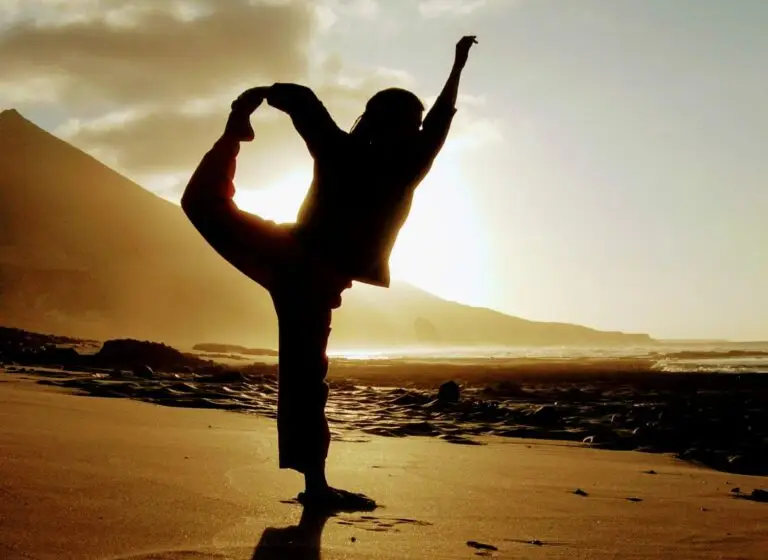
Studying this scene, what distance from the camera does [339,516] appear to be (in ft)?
8.96

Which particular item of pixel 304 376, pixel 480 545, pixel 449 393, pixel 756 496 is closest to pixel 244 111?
pixel 304 376

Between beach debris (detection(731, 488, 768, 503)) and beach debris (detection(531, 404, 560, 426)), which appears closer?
beach debris (detection(731, 488, 768, 503))

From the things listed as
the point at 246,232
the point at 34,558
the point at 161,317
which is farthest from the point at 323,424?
the point at 161,317

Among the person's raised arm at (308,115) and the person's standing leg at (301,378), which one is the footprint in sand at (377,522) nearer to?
the person's standing leg at (301,378)

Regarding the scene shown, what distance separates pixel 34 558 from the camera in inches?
74.2

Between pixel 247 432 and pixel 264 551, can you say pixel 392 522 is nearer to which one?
pixel 264 551

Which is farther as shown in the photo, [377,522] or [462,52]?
[462,52]

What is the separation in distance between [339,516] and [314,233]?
1148mm

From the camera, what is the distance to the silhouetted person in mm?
3041

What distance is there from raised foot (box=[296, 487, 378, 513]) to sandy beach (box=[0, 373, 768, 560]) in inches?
3.3

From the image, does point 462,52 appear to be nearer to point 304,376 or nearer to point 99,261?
point 304,376

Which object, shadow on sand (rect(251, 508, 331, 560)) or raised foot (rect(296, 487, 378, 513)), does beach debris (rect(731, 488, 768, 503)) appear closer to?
raised foot (rect(296, 487, 378, 513))

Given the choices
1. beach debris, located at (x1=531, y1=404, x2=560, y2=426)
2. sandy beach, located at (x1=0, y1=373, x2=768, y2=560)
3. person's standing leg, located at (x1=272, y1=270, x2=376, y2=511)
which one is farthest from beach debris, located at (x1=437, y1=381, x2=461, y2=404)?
person's standing leg, located at (x1=272, y1=270, x2=376, y2=511)

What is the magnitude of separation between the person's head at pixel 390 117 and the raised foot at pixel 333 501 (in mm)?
1523
